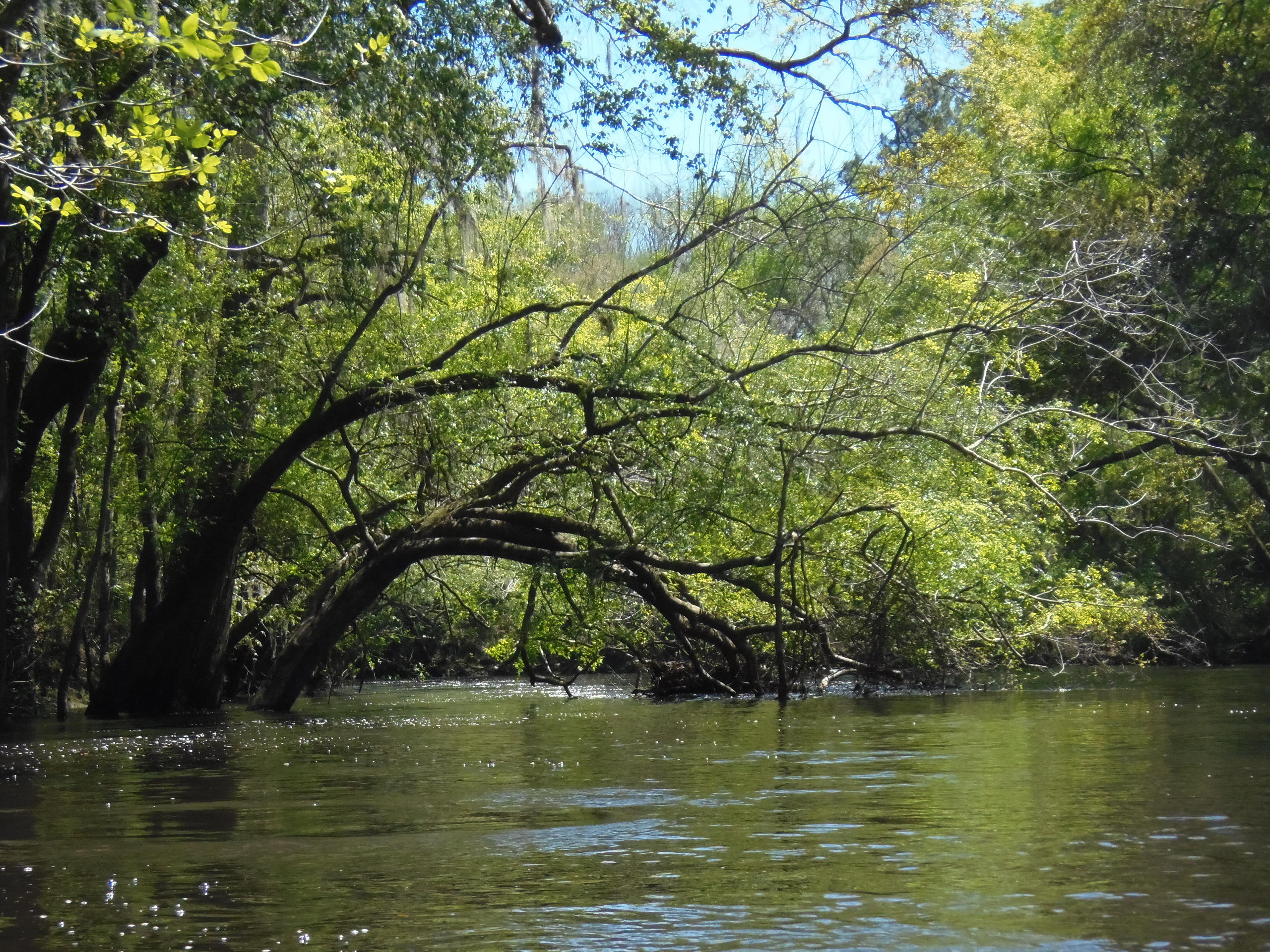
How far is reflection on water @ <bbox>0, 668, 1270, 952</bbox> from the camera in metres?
4.68

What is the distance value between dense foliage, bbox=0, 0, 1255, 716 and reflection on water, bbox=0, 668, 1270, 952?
4.25 meters

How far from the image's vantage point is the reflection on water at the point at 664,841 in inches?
184

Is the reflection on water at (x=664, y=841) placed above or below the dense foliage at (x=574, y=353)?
below

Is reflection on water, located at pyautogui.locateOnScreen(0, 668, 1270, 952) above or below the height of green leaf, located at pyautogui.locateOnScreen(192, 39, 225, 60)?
below

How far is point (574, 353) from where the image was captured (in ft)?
51.7

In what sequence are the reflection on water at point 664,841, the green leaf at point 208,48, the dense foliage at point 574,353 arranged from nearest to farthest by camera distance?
the reflection on water at point 664,841
the green leaf at point 208,48
the dense foliage at point 574,353

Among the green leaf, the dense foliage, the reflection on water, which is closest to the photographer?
the reflection on water

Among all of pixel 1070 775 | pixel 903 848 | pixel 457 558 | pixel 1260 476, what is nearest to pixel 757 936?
pixel 903 848

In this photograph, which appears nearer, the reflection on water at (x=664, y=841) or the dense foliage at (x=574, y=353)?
the reflection on water at (x=664, y=841)

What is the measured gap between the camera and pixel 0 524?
41.9 ft

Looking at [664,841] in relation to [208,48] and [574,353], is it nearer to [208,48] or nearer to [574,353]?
[208,48]

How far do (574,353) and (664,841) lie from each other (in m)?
9.74

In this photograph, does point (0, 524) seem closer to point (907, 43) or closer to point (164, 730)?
point (164, 730)

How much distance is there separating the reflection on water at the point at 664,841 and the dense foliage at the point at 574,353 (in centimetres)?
425
